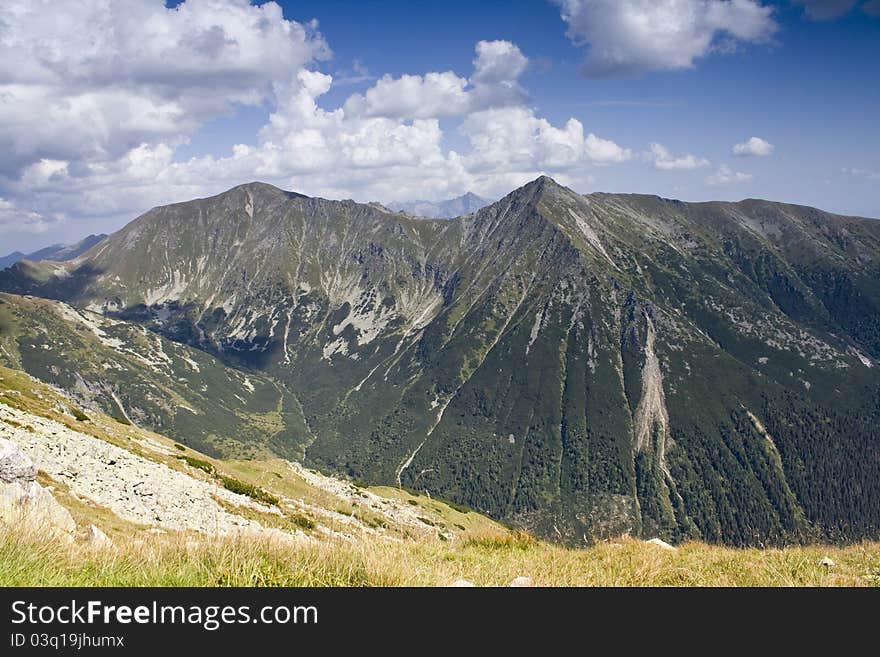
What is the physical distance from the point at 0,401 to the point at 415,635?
55196 mm

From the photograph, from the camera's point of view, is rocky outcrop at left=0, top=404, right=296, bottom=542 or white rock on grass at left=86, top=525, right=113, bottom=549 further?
rocky outcrop at left=0, top=404, right=296, bottom=542

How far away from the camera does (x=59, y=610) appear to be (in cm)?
483

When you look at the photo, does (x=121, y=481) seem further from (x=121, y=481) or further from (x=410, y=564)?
(x=410, y=564)

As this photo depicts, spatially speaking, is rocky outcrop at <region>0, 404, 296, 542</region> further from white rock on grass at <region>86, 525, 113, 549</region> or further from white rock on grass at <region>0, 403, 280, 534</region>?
white rock on grass at <region>86, 525, 113, 549</region>

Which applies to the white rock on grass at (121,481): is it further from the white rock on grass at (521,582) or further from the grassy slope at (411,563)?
the white rock on grass at (521,582)

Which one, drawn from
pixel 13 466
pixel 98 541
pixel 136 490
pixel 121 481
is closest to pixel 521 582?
pixel 98 541

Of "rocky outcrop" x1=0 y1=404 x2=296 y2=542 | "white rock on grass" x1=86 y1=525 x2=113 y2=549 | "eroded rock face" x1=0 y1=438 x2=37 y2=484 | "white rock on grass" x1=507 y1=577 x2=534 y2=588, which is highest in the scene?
"white rock on grass" x1=507 y1=577 x2=534 y2=588

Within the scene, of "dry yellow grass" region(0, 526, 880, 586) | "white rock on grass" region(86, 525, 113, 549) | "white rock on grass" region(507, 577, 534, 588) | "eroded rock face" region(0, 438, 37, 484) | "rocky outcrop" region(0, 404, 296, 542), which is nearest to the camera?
"dry yellow grass" region(0, 526, 880, 586)

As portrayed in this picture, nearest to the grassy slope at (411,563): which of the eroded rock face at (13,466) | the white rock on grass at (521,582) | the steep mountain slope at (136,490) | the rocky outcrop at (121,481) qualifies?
the white rock on grass at (521,582)

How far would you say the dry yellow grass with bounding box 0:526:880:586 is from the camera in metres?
5.82

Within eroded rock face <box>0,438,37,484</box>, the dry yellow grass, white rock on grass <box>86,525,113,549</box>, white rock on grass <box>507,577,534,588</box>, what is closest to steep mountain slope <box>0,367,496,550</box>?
eroded rock face <box>0,438,37,484</box>

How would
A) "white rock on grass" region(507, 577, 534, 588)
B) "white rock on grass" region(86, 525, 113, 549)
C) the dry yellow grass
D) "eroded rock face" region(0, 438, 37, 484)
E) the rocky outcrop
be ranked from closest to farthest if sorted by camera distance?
the dry yellow grass < "white rock on grass" region(507, 577, 534, 588) < "white rock on grass" region(86, 525, 113, 549) < "eroded rock face" region(0, 438, 37, 484) < the rocky outcrop

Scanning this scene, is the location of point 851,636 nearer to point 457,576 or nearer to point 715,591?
point 715,591

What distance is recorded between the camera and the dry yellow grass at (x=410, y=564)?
5.82m
